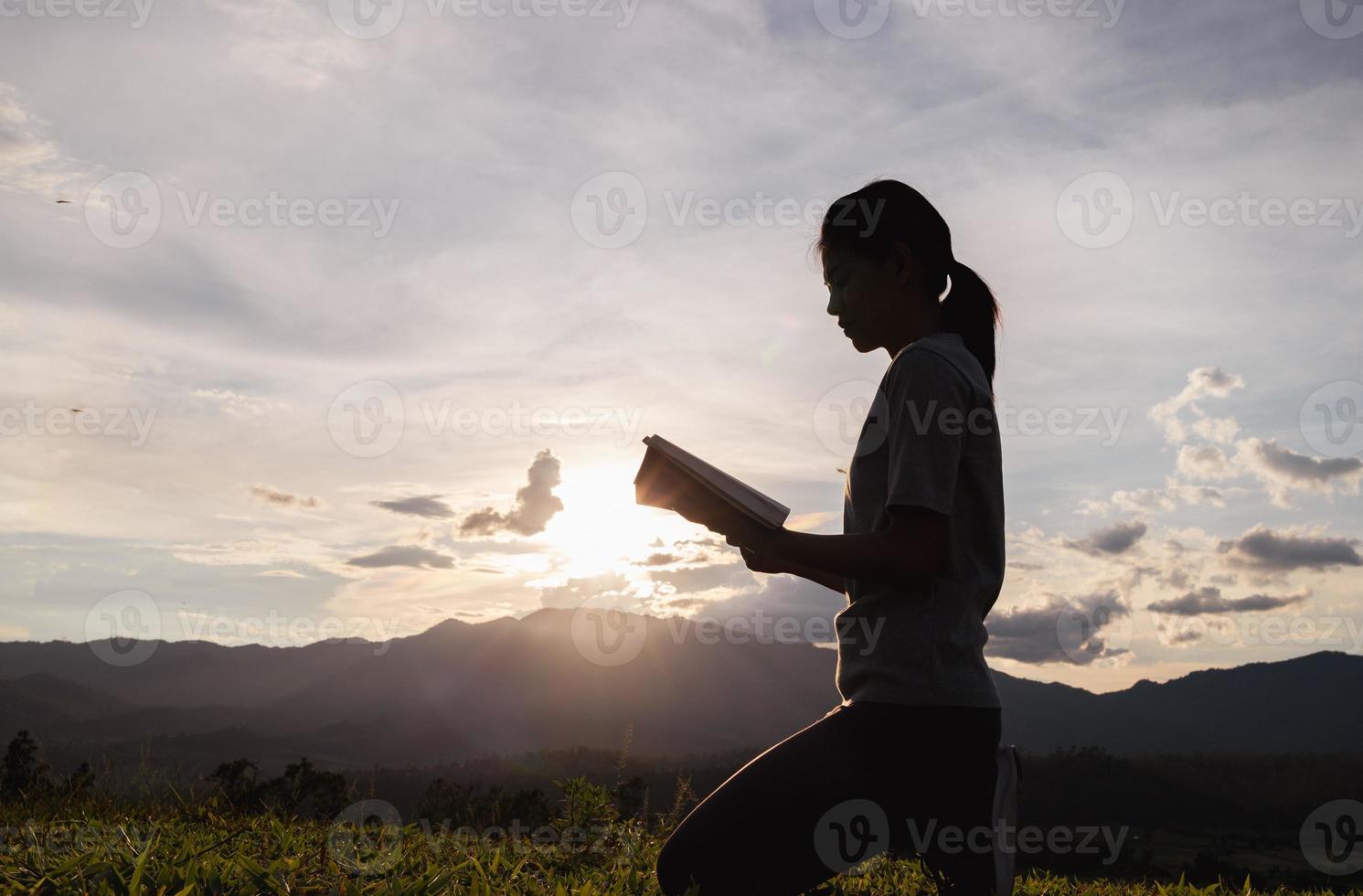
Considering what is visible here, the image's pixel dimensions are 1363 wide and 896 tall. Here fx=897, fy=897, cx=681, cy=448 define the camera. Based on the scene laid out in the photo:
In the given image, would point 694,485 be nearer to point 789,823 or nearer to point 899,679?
point 899,679

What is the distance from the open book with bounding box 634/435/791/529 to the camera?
2.36 m

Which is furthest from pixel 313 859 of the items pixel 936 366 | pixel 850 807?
pixel 936 366

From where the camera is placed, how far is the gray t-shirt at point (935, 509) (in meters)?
2.27

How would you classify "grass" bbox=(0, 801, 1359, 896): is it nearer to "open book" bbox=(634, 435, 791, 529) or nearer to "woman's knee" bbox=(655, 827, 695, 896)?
"woman's knee" bbox=(655, 827, 695, 896)

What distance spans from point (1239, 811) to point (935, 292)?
120672 millimetres

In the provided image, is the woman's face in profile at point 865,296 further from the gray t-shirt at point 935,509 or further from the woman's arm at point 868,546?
the woman's arm at point 868,546

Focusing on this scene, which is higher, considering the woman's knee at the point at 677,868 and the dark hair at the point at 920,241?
the dark hair at the point at 920,241

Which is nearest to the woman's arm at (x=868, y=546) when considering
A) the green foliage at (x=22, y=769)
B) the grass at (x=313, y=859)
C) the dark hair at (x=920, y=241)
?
the dark hair at (x=920, y=241)

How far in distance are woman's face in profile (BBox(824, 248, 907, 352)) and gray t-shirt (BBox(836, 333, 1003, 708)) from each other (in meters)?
0.23

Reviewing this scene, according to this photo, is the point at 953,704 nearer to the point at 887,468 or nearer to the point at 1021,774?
the point at 1021,774

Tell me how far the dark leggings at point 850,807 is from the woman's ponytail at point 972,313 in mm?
1076

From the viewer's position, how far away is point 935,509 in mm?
2201

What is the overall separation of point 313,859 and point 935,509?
4088mm

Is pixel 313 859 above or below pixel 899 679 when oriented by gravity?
below
